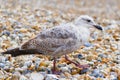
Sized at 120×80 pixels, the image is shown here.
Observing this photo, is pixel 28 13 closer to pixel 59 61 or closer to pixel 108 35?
pixel 108 35

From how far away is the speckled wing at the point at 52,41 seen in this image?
20.9 feet

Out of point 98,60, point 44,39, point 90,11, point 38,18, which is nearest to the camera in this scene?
point 44,39

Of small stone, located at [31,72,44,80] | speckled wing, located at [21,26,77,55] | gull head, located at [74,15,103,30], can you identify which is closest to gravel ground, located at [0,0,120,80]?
small stone, located at [31,72,44,80]

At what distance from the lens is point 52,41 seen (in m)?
6.37

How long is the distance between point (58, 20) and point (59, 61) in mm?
4018

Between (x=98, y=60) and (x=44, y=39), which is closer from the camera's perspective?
(x=44, y=39)

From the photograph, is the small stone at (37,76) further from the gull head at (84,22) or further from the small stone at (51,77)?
the gull head at (84,22)

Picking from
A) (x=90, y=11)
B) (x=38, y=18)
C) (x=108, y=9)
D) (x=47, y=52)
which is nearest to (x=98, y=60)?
(x=47, y=52)

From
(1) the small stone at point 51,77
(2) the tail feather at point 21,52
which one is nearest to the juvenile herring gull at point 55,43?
(2) the tail feather at point 21,52

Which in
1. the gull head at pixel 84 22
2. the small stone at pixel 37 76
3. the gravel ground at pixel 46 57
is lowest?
the small stone at pixel 37 76

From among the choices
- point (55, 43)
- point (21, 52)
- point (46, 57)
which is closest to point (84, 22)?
point (55, 43)

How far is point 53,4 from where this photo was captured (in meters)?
17.3

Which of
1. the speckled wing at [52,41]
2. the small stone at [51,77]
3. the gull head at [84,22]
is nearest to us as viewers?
the small stone at [51,77]

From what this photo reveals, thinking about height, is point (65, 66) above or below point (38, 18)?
below
